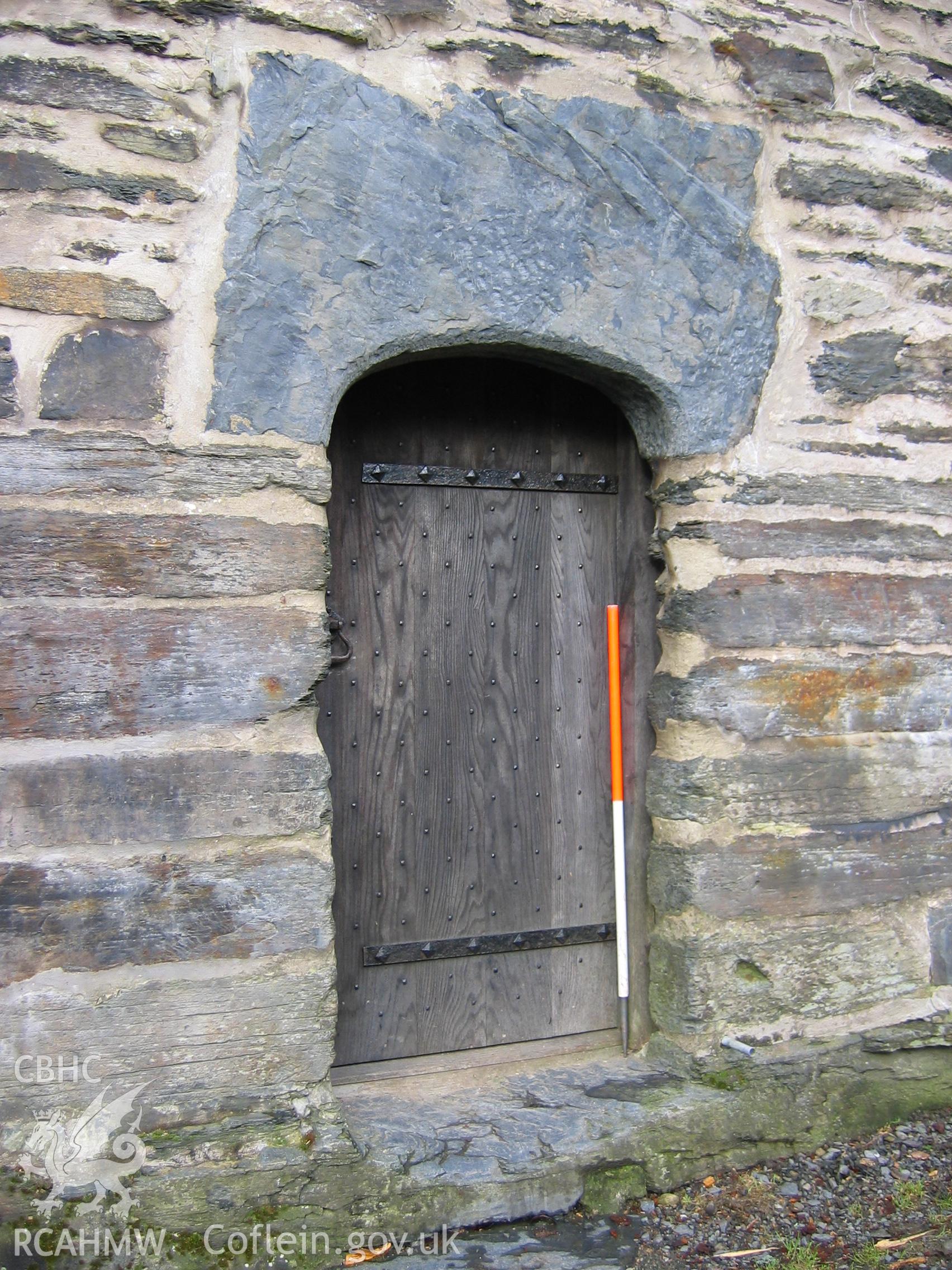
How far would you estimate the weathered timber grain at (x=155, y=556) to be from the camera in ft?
6.61

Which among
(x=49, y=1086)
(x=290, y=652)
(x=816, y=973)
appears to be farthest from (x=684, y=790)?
(x=49, y=1086)

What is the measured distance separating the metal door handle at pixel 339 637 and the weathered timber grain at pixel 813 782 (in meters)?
0.85

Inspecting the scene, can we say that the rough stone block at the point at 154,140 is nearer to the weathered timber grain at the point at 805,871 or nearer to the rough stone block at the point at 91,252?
the rough stone block at the point at 91,252

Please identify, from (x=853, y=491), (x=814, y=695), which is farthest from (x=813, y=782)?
(x=853, y=491)

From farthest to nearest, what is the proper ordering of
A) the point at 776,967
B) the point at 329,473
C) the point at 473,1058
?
the point at 473,1058, the point at 776,967, the point at 329,473

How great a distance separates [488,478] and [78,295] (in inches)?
43.7

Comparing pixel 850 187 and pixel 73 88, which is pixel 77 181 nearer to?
pixel 73 88

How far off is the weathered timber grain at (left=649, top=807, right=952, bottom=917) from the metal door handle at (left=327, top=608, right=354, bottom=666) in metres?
0.94

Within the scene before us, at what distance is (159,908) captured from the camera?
208cm

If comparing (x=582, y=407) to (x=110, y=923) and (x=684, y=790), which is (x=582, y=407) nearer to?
(x=684, y=790)

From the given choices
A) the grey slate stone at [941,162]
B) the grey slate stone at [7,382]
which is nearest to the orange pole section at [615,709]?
the grey slate stone at [941,162]

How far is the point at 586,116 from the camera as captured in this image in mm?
2379

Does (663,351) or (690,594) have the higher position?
(663,351)

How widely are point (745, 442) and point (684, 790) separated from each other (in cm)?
89
